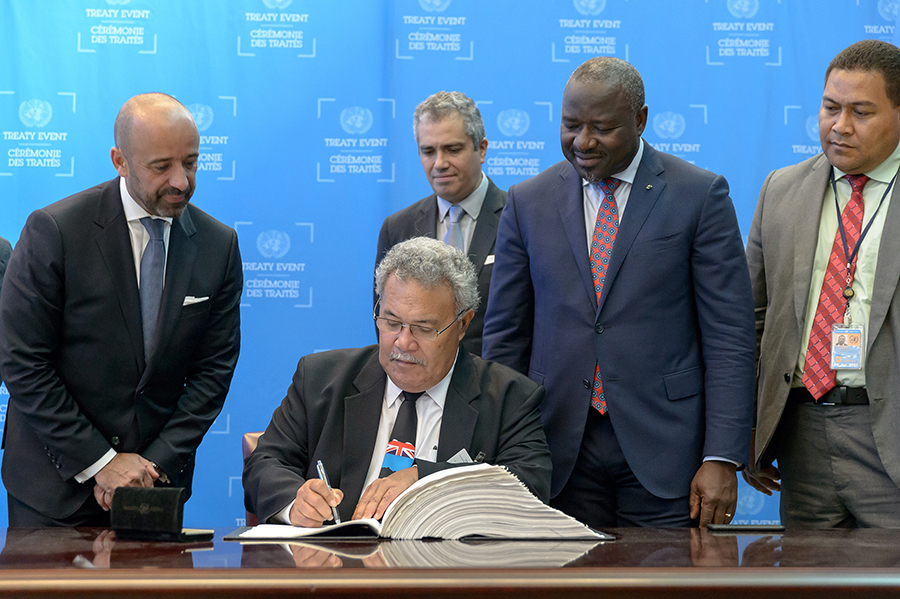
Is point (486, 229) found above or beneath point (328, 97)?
beneath

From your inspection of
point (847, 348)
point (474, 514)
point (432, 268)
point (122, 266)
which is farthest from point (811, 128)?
point (474, 514)

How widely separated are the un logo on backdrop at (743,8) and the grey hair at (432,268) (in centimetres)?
328

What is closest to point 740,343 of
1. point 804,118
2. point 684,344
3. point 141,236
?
point 684,344

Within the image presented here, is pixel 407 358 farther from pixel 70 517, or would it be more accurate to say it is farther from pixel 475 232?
pixel 475 232

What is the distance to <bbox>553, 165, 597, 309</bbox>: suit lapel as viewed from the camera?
7.84 feet

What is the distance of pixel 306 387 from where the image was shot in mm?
2195

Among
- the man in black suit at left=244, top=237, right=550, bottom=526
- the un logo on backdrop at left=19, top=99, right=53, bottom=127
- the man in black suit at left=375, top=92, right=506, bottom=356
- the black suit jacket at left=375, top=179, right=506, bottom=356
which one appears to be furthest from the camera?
the un logo on backdrop at left=19, top=99, right=53, bottom=127

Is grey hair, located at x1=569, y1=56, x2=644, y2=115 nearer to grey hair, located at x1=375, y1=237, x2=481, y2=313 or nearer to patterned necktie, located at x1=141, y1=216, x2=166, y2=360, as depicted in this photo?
grey hair, located at x1=375, y1=237, x2=481, y2=313

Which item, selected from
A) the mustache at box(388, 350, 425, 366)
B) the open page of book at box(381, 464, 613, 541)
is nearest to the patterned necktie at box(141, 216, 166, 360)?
the mustache at box(388, 350, 425, 366)

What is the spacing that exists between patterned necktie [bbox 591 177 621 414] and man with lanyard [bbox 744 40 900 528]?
0.61 metres

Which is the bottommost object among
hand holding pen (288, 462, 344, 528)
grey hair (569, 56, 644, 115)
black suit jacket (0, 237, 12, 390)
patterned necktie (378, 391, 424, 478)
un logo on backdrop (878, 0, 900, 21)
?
hand holding pen (288, 462, 344, 528)

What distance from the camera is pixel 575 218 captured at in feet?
8.00

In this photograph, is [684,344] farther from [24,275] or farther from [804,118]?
[804,118]

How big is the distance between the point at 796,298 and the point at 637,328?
0.59m
